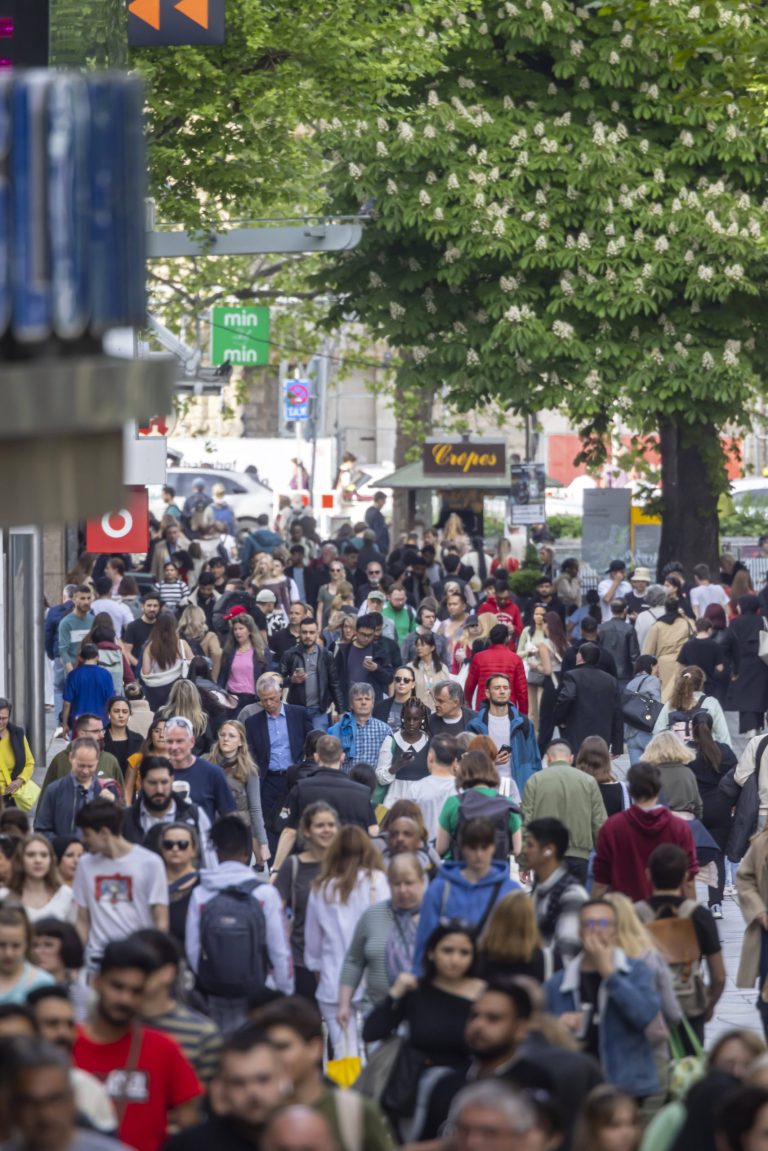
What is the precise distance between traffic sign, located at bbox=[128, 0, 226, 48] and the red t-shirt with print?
1252 cm

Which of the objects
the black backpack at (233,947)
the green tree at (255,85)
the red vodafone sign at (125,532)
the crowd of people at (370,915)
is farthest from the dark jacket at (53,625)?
the black backpack at (233,947)

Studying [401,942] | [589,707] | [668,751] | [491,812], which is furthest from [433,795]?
[589,707]

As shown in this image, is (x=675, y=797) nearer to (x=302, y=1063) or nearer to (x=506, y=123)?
(x=302, y=1063)

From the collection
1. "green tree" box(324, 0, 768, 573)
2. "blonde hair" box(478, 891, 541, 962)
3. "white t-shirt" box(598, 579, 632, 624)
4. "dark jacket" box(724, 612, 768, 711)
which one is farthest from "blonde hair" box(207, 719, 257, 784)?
"green tree" box(324, 0, 768, 573)

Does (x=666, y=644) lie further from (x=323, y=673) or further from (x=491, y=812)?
(x=491, y=812)

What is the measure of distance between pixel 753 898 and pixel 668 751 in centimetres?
265

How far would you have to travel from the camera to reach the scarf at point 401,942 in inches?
364

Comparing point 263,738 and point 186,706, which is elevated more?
point 186,706

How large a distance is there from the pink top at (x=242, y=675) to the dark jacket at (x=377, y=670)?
89 cm

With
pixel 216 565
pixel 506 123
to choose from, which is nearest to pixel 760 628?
pixel 216 565

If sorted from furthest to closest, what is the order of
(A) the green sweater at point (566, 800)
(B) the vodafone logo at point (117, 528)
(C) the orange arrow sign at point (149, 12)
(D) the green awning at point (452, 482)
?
(D) the green awning at point (452, 482) → (B) the vodafone logo at point (117, 528) → (C) the orange arrow sign at point (149, 12) → (A) the green sweater at point (566, 800)

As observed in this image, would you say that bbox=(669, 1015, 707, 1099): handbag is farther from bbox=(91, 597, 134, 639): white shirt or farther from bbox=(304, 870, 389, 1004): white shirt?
bbox=(91, 597, 134, 639): white shirt

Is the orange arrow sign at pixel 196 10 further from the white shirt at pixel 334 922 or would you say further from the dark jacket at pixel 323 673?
the white shirt at pixel 334 922

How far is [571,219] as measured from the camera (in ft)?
90.6
